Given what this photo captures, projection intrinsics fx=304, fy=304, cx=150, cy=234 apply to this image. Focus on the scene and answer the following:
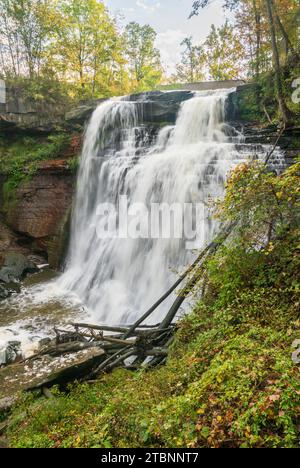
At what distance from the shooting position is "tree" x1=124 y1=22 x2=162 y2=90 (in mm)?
30484

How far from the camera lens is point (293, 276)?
3711 millimetres

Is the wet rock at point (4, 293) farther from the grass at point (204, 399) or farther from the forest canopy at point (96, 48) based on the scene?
the forest canopy at point (96, 48)

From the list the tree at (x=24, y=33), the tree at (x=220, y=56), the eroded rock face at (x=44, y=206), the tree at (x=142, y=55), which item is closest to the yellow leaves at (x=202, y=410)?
the eroded rock face at (x=44, y=206)

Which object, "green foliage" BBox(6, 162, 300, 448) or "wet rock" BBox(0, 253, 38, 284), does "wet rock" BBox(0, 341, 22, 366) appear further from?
"wet rock" BBox(0, 253, 38, 284)

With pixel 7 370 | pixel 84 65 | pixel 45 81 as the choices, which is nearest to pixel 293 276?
pixel 7 370

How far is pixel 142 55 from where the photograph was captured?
31750mm

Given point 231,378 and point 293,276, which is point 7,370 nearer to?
point 231,378

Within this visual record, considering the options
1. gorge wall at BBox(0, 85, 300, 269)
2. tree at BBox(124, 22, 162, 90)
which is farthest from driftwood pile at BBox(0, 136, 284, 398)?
tree at BBox(124, 22, 162, 90)

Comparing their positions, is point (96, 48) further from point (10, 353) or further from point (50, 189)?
point (10, 353)

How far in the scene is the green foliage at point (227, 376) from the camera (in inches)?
92.8
